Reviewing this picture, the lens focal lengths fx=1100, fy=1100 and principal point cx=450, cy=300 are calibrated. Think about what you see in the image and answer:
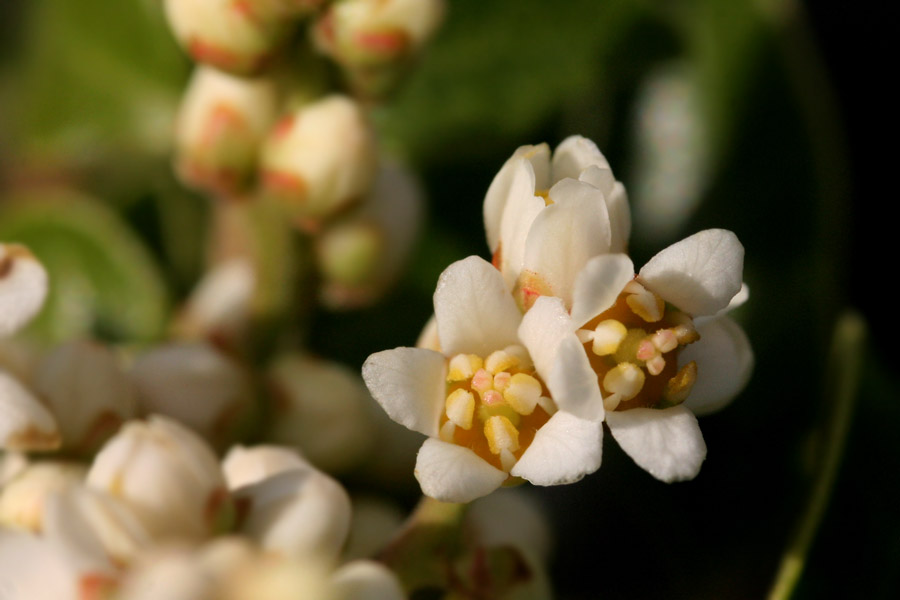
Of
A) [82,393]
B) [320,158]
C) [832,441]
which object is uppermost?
[320,158]

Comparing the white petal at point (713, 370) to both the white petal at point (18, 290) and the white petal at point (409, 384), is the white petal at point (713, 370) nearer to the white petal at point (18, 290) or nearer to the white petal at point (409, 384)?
the white petal at point (409, 384)

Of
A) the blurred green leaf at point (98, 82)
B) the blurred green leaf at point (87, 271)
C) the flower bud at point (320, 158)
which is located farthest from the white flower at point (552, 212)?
the blurred green leaf at point (98, 82)

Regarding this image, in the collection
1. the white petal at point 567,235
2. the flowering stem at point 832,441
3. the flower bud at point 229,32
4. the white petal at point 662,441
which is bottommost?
the flowering stem at point 832,441

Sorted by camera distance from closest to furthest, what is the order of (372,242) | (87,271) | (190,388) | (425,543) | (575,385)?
(575,385) < (425,543) < (190,388) < (372,242) < (87,271)

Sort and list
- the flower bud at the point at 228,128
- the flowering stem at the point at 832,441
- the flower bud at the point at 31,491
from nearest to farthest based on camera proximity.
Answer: the flower bud at the point at 31,491 → the flowering stem at the point at 832,441 → the flower bud at the point at 228,128

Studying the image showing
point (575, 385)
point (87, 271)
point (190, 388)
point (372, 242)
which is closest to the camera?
point (575, 385)

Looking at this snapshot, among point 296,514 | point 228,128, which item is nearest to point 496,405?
point 296,514

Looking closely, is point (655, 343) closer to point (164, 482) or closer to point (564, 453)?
point (564, 453)

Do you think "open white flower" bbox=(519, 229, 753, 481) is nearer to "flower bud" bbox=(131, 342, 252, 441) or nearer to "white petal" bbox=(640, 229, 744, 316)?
"white petal" bbox=(640, 229, 744, 316)
